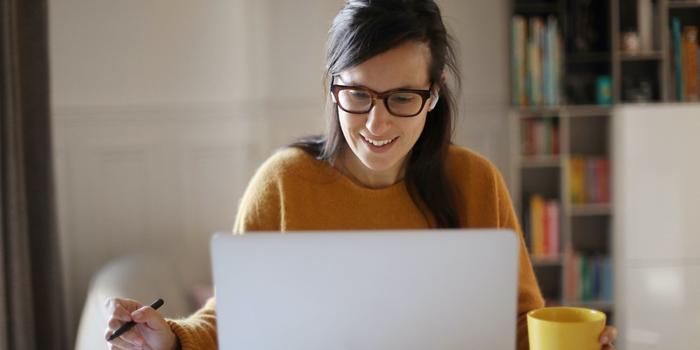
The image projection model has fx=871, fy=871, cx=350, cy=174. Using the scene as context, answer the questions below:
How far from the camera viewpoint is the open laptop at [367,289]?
979mm

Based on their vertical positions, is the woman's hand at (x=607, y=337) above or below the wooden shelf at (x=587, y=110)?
below

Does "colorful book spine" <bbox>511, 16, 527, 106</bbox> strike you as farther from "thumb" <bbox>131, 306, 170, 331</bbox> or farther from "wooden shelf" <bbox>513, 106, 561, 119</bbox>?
"thumb" <bbox>131, 306, 170, 331</bbox>

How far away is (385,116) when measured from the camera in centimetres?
131

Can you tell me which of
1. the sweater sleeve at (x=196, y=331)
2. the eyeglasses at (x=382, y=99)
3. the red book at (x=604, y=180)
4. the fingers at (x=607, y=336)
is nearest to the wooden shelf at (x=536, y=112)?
the red book at (x=604, y=180)

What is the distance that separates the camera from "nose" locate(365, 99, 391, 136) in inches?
51.3

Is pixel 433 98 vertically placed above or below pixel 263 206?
above

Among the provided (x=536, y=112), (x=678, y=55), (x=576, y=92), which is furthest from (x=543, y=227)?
(x=678, y=55)

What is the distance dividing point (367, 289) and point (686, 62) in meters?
3.34

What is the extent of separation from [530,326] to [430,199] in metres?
0.46

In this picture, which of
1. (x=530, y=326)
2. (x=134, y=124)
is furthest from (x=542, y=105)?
(x=530, y=326)

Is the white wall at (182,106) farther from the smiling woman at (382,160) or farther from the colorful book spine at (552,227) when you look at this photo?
the smiling woman at (382,160)

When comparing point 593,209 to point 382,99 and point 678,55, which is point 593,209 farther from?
point 382,99

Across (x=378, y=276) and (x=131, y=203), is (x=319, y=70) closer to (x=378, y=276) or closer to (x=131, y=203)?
(x=131, y=203)

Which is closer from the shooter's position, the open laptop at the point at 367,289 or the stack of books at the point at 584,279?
the open laptop at the point at 367,289
